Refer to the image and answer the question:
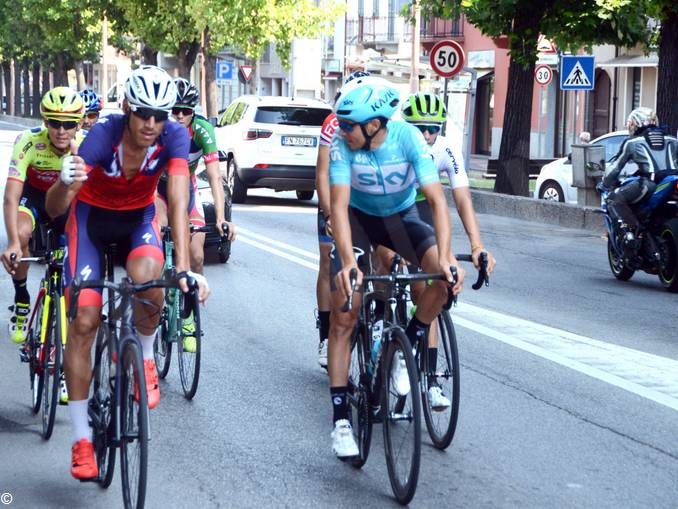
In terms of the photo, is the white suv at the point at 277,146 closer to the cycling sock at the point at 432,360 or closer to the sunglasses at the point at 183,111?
the sunglasses at the point at 183,111

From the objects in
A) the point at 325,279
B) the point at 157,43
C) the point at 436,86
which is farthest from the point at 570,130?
the point at 325,279

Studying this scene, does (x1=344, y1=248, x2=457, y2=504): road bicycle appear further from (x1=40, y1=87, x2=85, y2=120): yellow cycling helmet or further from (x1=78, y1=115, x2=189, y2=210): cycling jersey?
(x1=40, y1=87, x2=85, y2=120): yellow cycling helmet

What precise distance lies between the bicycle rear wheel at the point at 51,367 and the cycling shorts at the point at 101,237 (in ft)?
2.50

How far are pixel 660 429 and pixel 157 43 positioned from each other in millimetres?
42428

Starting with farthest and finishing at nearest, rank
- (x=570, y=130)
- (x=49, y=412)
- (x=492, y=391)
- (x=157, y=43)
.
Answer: (x=157, y=43), (x=570, y=130), (x=492, y=391), (x=49, y=412)

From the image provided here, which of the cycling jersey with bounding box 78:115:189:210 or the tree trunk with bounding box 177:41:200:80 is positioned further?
the tree trunk with bounding box 177:41:200:80

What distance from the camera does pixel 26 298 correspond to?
8.95 metres

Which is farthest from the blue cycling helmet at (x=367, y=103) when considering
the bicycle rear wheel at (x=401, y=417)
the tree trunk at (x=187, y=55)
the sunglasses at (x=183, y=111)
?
Answer: the tree trunk at (x=187, y=55)

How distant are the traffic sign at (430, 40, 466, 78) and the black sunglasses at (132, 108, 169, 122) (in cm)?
2095

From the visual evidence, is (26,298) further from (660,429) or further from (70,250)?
(660,429)

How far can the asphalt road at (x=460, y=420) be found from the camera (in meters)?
6.14

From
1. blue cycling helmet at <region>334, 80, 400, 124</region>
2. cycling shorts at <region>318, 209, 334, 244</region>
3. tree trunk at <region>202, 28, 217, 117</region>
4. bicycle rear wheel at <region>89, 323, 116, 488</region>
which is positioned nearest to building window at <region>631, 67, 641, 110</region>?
tree trunk at <region>202, 28, 217, 117</region>

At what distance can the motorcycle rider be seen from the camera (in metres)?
14.2

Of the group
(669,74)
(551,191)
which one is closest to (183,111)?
(669,74)
